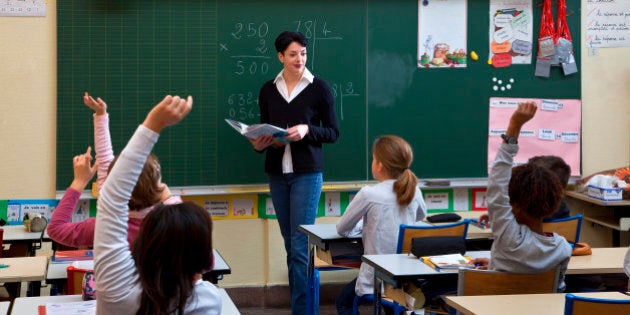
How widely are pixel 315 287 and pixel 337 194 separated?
138cm

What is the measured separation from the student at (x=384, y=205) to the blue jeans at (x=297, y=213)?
741 mm

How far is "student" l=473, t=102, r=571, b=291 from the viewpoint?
3.09 metres

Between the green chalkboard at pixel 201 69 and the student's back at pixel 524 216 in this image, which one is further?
the green chalkboard at pixel 201 69

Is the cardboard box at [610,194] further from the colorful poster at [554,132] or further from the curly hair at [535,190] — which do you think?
the curly hair at [535,190]

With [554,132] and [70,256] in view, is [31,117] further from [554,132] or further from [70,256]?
[554,132]

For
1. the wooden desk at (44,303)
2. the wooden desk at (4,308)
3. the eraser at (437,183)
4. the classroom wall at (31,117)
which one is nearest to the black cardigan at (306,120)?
the classroom wall at (31,117)

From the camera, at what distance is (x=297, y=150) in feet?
17.2

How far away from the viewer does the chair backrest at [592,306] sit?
2.48 m

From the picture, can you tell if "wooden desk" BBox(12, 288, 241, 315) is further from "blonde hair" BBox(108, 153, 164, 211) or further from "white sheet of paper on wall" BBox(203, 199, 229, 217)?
"white sheet of paper on wall" BBox(203, 199, 229, 217)

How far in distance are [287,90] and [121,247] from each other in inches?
136

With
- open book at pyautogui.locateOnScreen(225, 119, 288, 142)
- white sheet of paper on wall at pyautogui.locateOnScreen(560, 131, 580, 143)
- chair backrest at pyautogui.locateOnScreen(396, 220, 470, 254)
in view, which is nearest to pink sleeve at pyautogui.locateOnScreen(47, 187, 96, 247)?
chair backrest at pyautogui.locateOnScreen(396, 220, 470, 254)

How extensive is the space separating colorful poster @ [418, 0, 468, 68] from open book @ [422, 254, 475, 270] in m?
2.70

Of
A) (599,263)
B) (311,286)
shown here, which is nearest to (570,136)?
(311,286)

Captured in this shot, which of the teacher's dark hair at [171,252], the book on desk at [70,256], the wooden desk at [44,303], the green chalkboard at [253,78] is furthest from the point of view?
the green chalkboard at [253,78]
